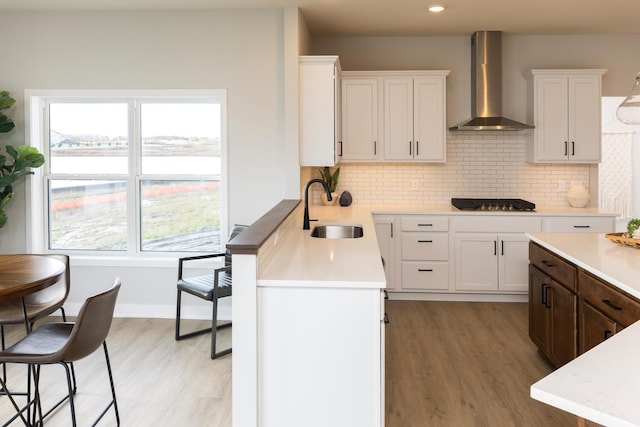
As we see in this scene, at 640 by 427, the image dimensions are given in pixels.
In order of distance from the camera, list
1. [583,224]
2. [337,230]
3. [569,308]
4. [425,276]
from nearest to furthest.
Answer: [569,308]
[337,230]
[583,224]
[425,276]

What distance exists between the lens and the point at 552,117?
5512 millimetres

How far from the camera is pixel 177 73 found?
4809 millimetres

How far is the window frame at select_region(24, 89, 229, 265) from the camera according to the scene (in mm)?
4836

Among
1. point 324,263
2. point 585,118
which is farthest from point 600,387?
point 585,118

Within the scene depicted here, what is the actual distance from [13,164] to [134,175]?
102 cm

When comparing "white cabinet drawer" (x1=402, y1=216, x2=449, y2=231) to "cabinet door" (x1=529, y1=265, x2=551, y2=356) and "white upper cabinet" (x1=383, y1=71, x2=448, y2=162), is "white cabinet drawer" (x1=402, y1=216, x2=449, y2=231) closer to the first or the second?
"white upper cabinet" (x1=383, y1=71, x2=448, y2=162)

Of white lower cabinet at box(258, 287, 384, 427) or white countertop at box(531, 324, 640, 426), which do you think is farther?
white lower cabinet at box(258, 287, 384, 427)

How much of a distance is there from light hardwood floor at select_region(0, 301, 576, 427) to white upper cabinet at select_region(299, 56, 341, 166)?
1.63m

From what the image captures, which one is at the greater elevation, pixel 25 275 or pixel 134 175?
pixel 134 175

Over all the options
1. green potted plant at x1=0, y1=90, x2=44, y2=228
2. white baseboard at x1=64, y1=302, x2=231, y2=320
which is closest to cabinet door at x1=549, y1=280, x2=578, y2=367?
white baseboard at x1=64, y1=302, x2=231, y2=320

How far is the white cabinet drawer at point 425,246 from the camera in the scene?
5379mm

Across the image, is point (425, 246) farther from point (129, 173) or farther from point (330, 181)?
point (129, 173)

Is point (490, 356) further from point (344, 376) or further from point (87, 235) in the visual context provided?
point (87, 235)

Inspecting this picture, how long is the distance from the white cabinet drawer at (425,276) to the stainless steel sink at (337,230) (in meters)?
1.30
